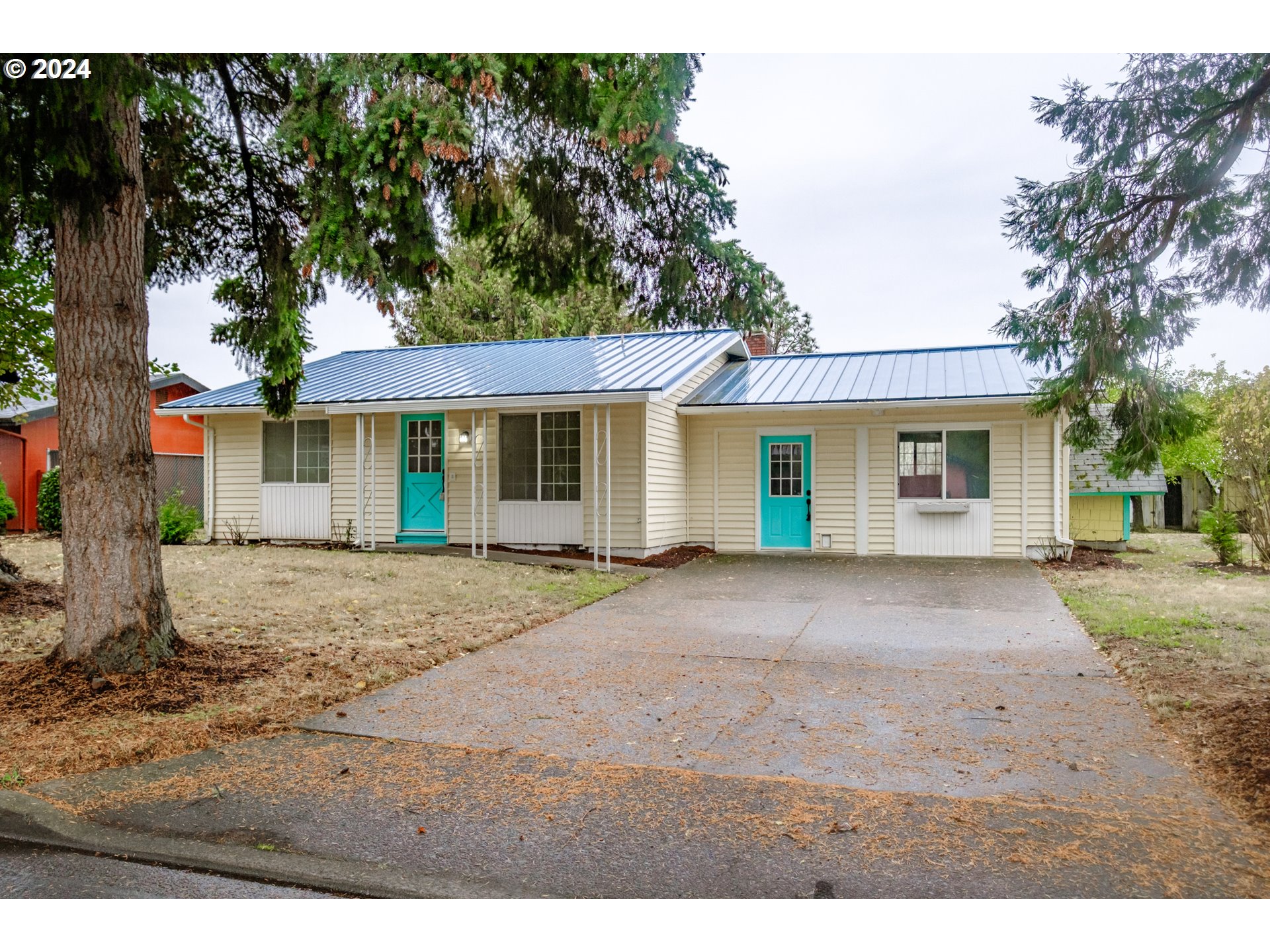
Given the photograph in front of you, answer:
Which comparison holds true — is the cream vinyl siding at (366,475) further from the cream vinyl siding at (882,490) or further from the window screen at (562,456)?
the cream vinyl siding at (882,490)

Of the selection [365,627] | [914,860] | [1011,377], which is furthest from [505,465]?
[914,860]

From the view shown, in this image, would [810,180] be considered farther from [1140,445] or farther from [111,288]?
[111,288]

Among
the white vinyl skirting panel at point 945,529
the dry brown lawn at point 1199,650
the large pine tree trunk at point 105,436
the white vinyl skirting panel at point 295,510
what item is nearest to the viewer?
the dry brown lawn at point 1199,650

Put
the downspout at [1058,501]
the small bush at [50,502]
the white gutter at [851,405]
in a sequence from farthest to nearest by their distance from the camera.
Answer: the small bush at [50,502]
the downspout at [1058,501]
the white gutter at [851,405]

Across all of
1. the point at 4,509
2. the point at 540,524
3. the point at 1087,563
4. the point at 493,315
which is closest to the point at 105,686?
the point at 540,524

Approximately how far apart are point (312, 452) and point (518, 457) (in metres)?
4.28

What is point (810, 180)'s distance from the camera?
8.93m

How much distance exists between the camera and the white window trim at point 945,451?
1370cm

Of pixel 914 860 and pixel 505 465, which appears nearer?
pixel 914 860

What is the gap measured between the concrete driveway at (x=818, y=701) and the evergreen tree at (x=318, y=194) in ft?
6.97

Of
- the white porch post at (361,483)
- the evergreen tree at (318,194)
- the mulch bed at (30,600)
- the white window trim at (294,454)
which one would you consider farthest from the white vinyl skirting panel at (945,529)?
the mulch bed at (30,600)

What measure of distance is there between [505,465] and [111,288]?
906 cm

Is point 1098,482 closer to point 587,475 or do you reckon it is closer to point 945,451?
point 945,451

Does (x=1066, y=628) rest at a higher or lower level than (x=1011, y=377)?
lower
